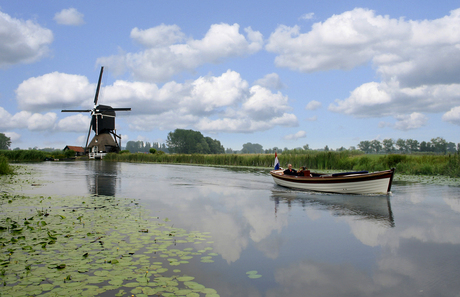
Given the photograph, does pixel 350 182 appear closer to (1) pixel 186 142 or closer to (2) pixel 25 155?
(2) pixel 25 155

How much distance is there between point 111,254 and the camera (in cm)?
588

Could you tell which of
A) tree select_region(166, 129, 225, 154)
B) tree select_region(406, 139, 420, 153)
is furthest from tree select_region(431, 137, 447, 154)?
tree select_region(166, 129, 225, 154)

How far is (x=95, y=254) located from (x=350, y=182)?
12668mm

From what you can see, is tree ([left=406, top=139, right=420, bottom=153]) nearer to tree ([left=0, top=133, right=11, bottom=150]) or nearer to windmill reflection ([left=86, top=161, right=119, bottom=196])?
windmill reflection ([left=86, top=161, right=119, bottom=196])

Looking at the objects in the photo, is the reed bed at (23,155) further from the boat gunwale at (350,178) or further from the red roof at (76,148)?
the boat gunwale at (350,178)

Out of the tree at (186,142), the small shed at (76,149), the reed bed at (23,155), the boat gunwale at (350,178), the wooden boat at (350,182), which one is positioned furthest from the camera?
the tree at (186,142)

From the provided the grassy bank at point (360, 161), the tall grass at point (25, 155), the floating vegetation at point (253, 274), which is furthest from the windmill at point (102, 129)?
the floating vegetation at point (253, 274)

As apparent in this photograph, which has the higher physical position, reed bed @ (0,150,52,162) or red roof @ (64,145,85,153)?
red roof @ (64,145,85,153)

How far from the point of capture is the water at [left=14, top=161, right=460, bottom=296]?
497 centimetres

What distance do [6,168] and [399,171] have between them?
3350 centimetres

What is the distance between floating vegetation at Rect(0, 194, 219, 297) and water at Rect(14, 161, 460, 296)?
19.8 inches

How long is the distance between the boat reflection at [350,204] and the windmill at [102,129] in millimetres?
62752

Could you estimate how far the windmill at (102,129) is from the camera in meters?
70.4

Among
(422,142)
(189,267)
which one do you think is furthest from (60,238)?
(422,142)
